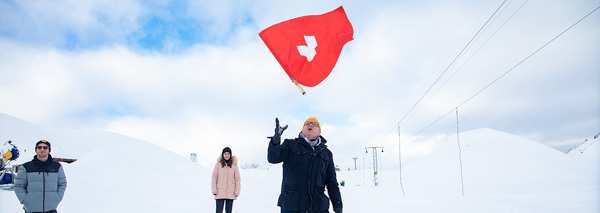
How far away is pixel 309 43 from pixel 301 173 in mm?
3328

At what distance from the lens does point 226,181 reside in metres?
8.01

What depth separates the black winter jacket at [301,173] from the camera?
3.84m

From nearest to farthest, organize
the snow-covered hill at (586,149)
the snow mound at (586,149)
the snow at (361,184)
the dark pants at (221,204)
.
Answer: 1. the dark pants at (221,204)
2. the snow at (361,184)
3. the snow mound at (586,149)
4. the snow-covered hill at (586,149)

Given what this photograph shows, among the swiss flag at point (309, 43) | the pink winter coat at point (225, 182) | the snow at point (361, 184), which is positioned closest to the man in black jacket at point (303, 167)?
the swiss flag at point (309, 43)

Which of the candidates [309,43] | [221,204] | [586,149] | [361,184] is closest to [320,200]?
[309,43]

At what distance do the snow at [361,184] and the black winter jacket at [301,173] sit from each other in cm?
789

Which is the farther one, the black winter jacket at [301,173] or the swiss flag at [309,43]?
the swiss flag at [309,43]

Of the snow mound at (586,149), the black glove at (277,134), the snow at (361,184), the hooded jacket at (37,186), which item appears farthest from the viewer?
the snow mound at (586,149)

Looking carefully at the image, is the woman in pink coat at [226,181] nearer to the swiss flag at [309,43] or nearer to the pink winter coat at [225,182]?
the pink winter coat at [225,182]

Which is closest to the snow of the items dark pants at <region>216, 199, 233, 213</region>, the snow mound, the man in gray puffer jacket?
dark pants at <region>216, 199, 233, 213</region>

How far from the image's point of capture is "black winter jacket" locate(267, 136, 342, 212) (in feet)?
12.6

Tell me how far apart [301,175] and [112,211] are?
8.82 metres

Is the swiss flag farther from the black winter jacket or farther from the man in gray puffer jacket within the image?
the man in gray puffer jacket

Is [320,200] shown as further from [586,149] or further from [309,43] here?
[586,149]
